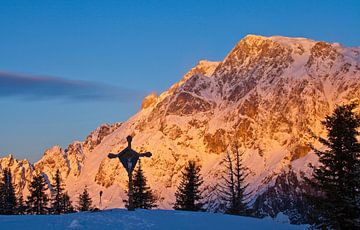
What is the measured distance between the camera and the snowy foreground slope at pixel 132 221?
2283cm

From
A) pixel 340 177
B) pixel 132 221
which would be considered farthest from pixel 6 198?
pixel 340 177

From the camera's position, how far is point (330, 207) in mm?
25172

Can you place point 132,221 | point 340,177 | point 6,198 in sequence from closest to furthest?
point 132,221 → point 340,177 → point 6,198

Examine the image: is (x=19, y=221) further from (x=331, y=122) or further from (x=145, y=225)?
(x=331, y=122)

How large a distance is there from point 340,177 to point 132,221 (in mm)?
8952

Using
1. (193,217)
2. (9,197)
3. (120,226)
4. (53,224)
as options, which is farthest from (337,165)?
(9,197)

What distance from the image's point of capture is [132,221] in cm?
2442

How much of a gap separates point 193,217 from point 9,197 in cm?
4897

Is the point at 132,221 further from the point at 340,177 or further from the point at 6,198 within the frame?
the point at 6,198

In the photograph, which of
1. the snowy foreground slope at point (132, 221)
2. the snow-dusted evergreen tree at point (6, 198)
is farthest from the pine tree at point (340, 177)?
the snow-dusted evergreen tree at point (6, 198)

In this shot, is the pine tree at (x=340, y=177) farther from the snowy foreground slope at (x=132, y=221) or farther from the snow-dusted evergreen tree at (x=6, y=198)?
the snow-dusted evergreen tree at (x=6, y=198)

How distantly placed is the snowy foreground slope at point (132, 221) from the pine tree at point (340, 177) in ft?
11.8

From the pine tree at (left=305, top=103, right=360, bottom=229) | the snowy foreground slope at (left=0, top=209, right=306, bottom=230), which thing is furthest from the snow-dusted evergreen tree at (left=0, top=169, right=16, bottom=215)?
the pine tree at (left=305, top=103, right=360, bottom=229)

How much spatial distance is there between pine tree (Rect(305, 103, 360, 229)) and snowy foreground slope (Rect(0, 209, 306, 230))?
11.8 ft
